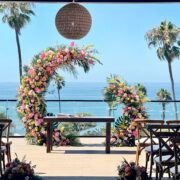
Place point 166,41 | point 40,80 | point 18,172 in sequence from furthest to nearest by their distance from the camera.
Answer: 1. point 166,41
2. point 40,80
3. point 18,172

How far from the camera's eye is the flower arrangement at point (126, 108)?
9.15 m

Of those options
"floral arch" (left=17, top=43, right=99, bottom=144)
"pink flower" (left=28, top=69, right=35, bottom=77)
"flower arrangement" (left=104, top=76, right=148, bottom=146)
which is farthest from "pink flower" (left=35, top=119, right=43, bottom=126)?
"flower arrangement" (left=104, top=76, right=148, bottom=146)

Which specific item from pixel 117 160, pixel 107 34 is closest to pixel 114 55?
pixel 107 34

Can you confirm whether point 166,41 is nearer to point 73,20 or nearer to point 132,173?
point 73,20

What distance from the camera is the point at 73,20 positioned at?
5398 millimetres

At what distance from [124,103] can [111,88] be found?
1.39ft

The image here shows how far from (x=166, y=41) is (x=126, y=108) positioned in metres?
23.1

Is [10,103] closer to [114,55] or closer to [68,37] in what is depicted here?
[68,37]

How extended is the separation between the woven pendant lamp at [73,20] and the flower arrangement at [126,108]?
3915mm

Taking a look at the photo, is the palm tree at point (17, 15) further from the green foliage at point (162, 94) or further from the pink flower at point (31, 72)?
the pink flower at point (31, 72)

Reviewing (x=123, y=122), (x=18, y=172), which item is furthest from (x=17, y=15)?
(x=18, y=172)

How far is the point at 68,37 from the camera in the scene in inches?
219

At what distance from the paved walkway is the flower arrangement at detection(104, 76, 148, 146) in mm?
311

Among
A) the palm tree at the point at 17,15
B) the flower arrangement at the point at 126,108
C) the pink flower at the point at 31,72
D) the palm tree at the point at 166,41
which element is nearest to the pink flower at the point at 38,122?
the pink flower at the point at 31,72
